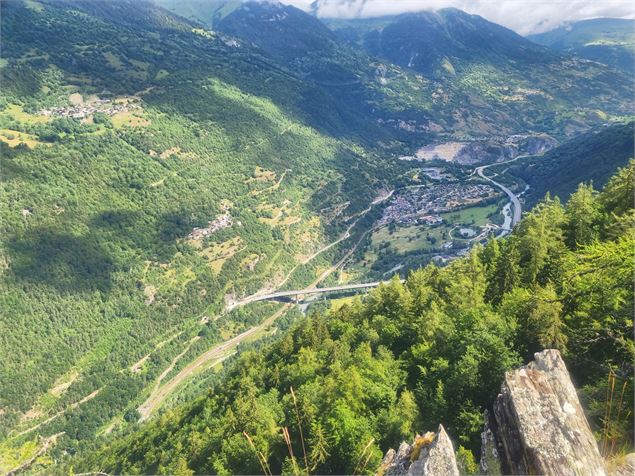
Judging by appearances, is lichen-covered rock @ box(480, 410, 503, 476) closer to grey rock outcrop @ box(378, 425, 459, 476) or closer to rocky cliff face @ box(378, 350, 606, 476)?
rocky cliff face @ box(378, 350, 606, 476)

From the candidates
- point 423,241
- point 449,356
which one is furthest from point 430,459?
point 423,241

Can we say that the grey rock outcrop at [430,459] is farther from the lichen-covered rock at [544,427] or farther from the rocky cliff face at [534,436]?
the lichen-covered rock at [544,427]

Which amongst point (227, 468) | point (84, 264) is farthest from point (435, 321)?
point (84, 264)

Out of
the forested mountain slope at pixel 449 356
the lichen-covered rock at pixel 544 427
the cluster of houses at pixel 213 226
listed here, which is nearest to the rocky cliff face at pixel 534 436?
the lichen-covered rock at pixel 544 427

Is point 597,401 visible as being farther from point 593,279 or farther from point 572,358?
point 593,279

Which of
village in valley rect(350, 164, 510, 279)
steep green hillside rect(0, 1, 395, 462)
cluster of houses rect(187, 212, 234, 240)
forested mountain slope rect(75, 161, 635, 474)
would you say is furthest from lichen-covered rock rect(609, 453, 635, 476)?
cluster of houses rect(187, 212, 234, 240)

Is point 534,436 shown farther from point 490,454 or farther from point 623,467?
point 623,467
